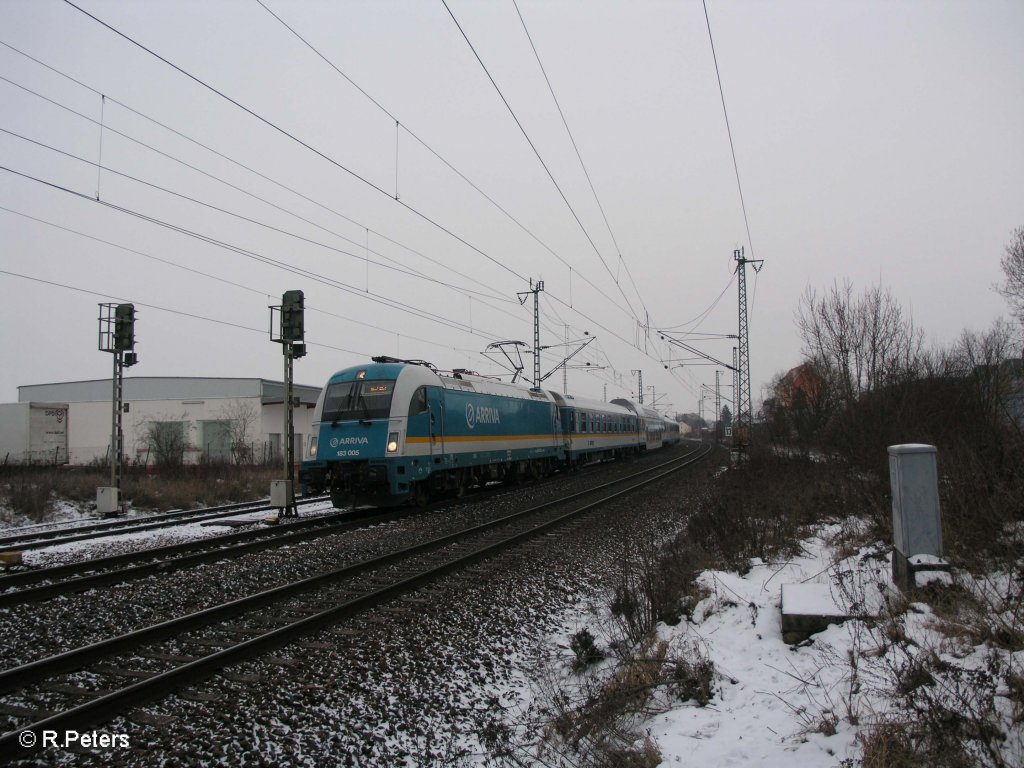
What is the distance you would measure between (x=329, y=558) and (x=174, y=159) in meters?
8.06

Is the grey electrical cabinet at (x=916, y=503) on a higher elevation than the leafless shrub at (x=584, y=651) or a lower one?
higher

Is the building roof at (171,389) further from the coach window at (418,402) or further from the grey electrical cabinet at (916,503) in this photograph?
the grey electrical cabinet at (916,503)

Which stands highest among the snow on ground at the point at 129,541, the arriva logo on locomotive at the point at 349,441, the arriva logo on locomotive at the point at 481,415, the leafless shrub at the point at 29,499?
the arriva logo on locomotive at the point at 481,415

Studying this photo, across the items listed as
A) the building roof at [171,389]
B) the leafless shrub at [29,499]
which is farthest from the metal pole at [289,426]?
the building roof at [171,389]

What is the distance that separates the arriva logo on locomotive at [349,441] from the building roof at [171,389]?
36.4 metres

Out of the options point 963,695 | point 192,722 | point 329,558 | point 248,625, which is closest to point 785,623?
point 963,695

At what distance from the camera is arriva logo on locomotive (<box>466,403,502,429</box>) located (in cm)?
1783

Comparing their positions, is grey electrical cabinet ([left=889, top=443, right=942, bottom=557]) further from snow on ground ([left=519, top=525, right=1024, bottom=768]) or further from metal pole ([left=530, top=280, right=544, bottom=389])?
metal pole ([left=530, top=280, right=544, bottom=389])

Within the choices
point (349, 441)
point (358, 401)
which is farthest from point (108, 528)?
point (358, 401)

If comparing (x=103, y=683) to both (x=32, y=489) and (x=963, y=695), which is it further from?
(x=32, y=489)

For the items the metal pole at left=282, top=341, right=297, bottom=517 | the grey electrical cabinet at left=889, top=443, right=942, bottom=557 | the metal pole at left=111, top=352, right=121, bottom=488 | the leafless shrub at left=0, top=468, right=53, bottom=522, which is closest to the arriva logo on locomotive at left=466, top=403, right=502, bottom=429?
the metal pole at left=282, top=341, right=297, bottom=517

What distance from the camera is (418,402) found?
1502cm

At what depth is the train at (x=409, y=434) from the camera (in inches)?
560

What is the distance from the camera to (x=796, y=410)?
70.3ft
